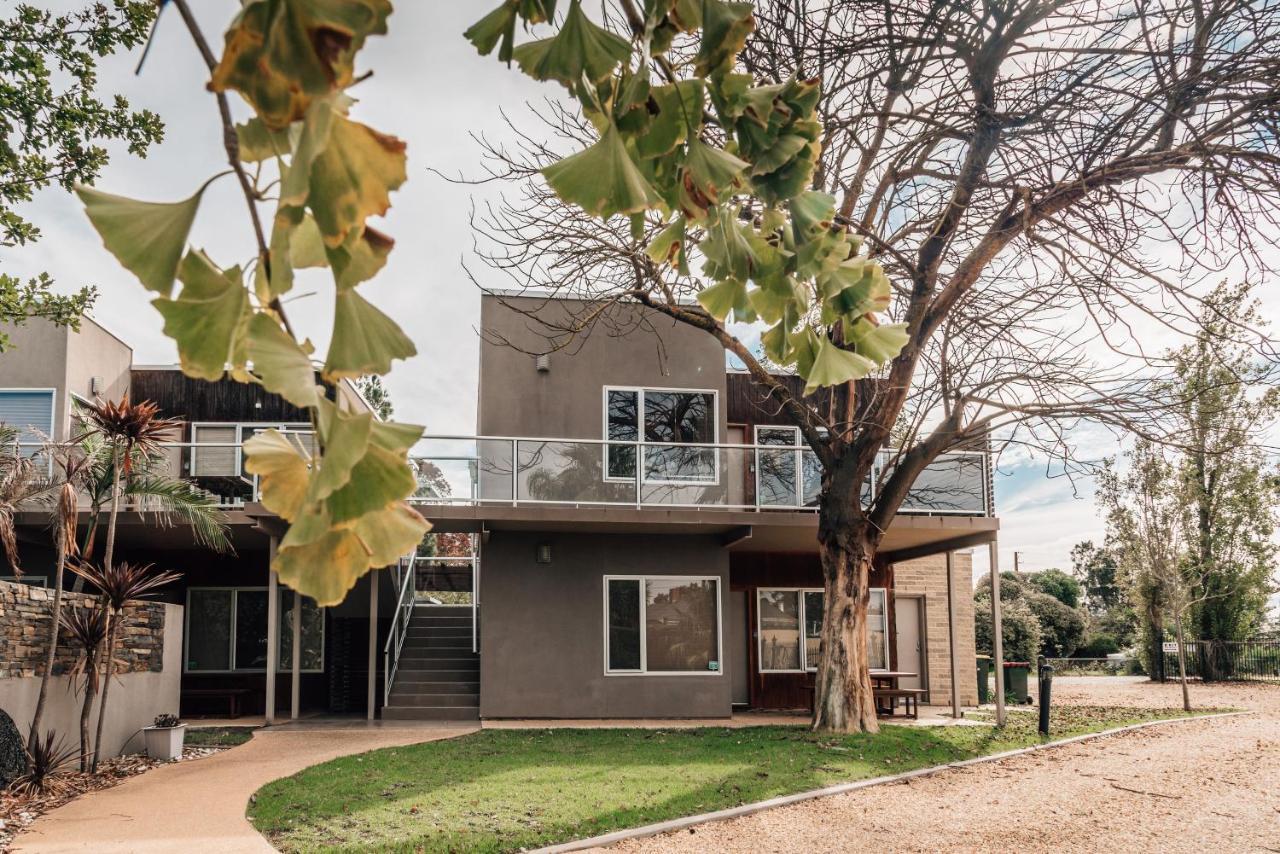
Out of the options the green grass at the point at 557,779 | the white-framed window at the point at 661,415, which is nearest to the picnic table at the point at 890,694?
the green grass at the point at 557,779

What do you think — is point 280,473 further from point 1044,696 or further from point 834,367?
point 1044,696

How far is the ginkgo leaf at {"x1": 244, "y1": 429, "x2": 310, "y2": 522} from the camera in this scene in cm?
109

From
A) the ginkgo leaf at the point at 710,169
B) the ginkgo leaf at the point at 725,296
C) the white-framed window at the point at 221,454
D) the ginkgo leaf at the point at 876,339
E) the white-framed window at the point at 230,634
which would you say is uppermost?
the white-framed window at the point at 221,454

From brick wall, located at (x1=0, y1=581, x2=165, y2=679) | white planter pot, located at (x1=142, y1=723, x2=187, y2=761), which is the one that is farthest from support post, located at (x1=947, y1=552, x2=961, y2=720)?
brick wall, located at (x1=0, y1=581, x2=165, y2=679)

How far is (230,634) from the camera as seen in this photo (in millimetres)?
17312

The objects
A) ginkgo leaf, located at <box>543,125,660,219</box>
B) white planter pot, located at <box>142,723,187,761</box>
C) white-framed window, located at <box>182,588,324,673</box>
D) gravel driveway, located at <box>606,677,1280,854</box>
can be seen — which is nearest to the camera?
ginkgo leaf, located at <box>543,125,660,219</box>

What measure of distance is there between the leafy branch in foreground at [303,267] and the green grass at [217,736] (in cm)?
1265

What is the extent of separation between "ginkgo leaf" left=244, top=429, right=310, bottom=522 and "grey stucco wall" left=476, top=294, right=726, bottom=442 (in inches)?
562

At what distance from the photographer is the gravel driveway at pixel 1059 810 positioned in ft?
24.4

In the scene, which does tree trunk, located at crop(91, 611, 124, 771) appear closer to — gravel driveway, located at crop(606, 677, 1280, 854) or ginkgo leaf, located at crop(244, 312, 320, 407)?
gravel driveway, located at crop(606, 677, 1280, 854)

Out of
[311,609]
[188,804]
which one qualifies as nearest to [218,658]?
[311,609]

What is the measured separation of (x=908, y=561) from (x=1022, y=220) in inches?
405

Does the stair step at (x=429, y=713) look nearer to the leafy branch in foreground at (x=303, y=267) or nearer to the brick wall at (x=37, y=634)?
the brick wall at (x=37, y=634)

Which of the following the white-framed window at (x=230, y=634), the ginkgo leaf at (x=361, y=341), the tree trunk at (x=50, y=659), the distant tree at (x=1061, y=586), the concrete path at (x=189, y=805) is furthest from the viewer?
A: the distant tree at (x=1061, y=586)
